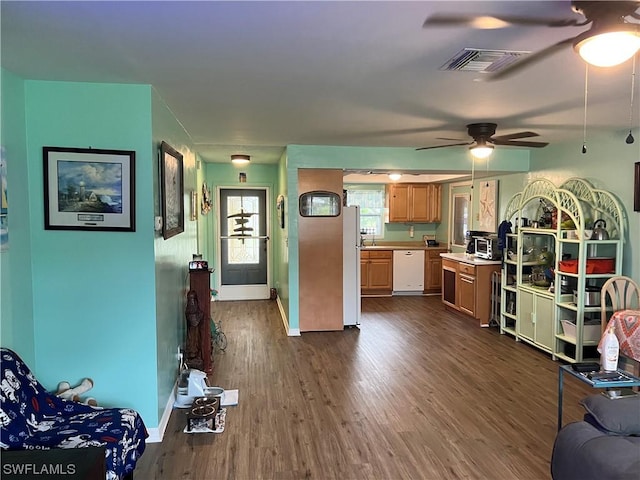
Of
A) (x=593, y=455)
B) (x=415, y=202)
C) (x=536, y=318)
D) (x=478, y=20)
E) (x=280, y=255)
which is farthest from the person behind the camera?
(x=415, y=202)

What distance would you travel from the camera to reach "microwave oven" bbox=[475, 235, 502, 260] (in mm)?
5812

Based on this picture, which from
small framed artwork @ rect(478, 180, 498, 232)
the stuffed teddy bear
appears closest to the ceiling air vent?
the stuffed teddy bear

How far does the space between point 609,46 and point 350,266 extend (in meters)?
4.31

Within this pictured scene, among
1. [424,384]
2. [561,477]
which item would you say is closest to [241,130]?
[424,384]

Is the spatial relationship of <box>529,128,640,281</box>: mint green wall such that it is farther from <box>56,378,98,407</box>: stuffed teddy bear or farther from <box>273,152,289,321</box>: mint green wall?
<box>56,378,98,407</box>: stuffed teddy bear

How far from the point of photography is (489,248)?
5.86 m

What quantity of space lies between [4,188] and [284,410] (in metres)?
2.33

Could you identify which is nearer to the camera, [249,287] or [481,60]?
[481,60]

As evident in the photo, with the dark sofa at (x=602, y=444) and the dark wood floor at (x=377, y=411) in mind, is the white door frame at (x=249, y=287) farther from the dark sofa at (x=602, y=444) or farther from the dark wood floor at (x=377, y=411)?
the dark sofa at (x=602, y=444)

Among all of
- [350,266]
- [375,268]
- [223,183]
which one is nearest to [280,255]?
[350,266]

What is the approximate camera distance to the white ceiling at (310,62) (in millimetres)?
1722

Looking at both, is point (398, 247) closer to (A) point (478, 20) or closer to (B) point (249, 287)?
(B) point (249, 287)

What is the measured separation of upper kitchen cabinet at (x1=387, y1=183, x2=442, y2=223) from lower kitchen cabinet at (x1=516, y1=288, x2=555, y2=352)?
330cm

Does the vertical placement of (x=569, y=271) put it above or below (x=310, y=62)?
below
